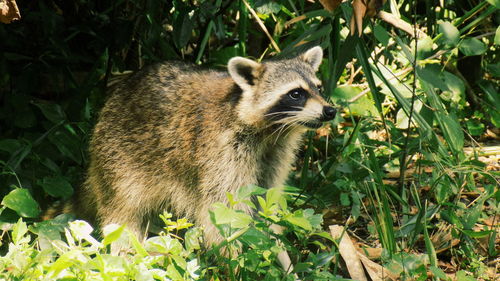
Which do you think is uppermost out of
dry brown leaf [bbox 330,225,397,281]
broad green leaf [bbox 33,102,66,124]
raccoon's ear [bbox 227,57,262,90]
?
raccoon's ear [bbox 227,57,262,90]

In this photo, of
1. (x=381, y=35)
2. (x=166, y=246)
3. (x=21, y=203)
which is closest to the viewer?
(x=166, y=246)

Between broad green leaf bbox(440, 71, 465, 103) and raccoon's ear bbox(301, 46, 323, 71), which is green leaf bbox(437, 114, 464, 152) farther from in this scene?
raccoon's ear bbox(301, 46, 323, 71)

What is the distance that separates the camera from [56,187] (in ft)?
15.1

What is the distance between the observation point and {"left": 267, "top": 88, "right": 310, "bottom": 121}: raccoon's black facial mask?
4.62 m

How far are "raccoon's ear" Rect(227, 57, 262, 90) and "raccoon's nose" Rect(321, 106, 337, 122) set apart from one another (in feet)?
1.84

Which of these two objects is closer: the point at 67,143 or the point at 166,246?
the point at 166,246

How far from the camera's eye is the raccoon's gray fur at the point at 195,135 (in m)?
4.63

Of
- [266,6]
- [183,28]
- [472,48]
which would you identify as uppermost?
[266,6]

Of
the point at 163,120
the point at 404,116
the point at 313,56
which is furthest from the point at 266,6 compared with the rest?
the point at 404,116

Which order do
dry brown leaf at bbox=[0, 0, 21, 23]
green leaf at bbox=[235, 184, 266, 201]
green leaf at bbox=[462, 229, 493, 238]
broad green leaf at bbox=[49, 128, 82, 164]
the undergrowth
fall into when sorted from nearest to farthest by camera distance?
1. dry brown leaf at bbox=[0, 0, 21, 23]
2. green leaf at bbox=[235, 184, 266, 201]
3. the undergrowth
4. green leaf at bbox=[462, 229, 493, 238]
5. broad green leaf at bbox=[49, 128, 82, 164]

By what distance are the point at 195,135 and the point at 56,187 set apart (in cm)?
95

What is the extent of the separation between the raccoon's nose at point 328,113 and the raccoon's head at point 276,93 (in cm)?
4

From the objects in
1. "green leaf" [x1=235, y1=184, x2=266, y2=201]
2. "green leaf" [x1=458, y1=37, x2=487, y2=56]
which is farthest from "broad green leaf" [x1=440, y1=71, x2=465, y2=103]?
"green leaf" [x1=235, y1=184, x2=266, y2=201]

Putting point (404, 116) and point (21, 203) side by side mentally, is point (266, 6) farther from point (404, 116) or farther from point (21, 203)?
point (21, 203)
